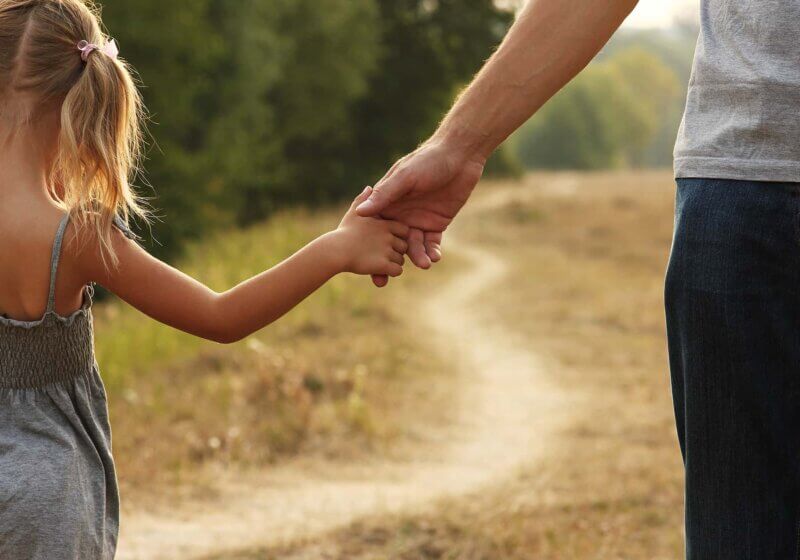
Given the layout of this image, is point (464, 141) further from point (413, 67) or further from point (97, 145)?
point (413, 67)

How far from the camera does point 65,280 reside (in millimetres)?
2352

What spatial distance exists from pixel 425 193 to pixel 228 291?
21.8 inches

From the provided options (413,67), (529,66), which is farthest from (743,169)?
(413,67)

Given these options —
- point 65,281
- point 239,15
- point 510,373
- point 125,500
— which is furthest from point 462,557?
point 239,15

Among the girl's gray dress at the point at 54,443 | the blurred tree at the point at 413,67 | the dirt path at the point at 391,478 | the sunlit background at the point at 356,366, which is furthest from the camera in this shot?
→ the blurred tree at the point at 413,67

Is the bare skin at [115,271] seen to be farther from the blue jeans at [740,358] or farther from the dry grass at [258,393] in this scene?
the dry grass at [258,393]

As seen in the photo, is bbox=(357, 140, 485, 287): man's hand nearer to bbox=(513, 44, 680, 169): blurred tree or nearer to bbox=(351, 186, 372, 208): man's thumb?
bbox=(351, 186, 372, 208): man's thumb

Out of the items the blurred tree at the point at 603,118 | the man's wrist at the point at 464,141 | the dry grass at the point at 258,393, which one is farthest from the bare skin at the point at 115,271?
the blurred tree at the point at 603,118

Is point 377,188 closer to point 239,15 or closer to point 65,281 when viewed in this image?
point 65,281

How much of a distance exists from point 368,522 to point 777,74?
350cm

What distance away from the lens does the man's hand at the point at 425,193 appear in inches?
102

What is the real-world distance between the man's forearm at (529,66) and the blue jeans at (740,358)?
0.49 meters

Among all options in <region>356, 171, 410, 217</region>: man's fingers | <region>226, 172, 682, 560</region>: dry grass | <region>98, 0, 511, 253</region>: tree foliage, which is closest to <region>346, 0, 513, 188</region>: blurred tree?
<region>98, 0, 511, 253</region>: tree foliage

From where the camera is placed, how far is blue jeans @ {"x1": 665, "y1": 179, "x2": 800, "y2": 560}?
179 cm
